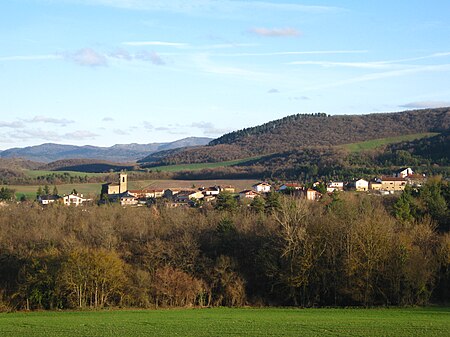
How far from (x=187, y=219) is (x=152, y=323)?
74.4 ft

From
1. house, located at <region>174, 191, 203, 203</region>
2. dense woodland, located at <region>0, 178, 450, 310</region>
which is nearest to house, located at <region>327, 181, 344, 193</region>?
house, located at <region>174, 191, 203, 203</region>

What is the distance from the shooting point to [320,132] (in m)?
172

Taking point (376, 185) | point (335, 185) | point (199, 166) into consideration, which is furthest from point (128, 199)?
point (199, 166)

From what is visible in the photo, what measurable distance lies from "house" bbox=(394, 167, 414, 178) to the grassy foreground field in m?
67.2

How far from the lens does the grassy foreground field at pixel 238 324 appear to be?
70.2ft

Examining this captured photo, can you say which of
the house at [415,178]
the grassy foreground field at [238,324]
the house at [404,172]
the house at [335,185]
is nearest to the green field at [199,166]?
the house at [335,185]

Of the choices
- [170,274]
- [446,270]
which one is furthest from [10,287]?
[446,270]

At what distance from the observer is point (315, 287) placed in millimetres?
35719

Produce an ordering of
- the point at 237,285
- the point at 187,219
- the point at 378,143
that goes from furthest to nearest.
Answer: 1. the point at 378,143
2. the point at 187,219
3. the point at 237,285

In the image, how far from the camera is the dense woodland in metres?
34.0

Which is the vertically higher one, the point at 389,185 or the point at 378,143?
the point at 378,143

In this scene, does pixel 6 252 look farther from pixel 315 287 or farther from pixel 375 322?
pixel 375 322

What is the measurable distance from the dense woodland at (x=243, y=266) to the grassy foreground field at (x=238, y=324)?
3710mm

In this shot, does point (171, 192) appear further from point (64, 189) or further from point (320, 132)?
point (320, 132)
